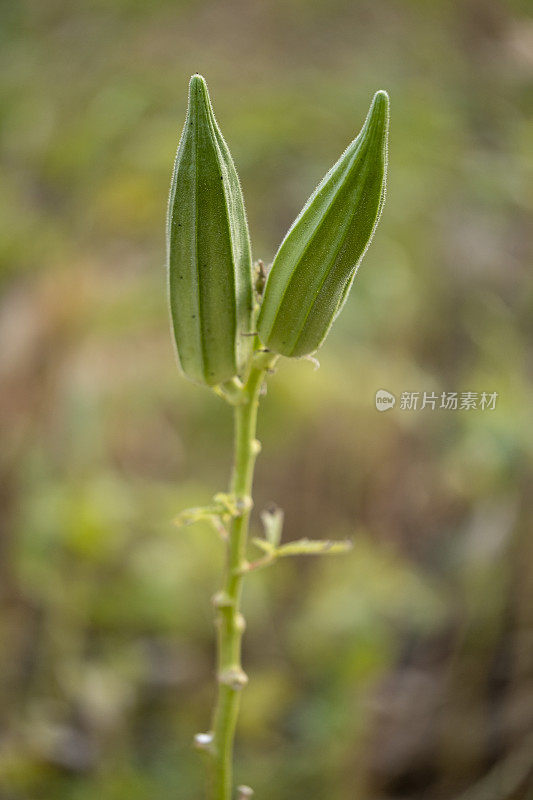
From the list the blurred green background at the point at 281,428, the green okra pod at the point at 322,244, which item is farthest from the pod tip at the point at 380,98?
the blurred green background at the point at 281,428

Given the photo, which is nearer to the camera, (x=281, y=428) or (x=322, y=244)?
(x=322, y=244)

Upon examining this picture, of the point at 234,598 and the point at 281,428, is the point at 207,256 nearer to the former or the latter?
the point at 234,598

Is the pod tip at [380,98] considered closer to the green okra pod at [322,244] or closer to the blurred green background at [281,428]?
the green okra pod at [322,244]

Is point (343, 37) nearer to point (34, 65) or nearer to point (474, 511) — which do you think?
point (34, 65)

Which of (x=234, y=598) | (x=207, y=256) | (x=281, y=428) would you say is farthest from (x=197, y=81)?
(x=281, y=428)

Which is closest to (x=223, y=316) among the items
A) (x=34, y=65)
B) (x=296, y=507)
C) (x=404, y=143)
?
(x=296, y=507)

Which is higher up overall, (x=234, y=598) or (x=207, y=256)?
(x=207, y=256)
